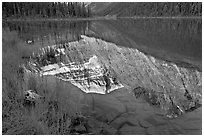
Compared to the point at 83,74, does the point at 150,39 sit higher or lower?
higher

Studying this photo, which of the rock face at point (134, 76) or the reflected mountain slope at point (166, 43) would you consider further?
the reflected mountain slope at point (166, 43)

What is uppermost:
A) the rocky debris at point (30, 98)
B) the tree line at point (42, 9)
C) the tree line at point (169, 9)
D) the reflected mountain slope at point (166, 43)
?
the tree line at point (169, 9)

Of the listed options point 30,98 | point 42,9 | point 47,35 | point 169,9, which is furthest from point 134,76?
point 169,9

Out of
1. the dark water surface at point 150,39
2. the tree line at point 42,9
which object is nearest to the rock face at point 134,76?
the dark water surface at point 150,39

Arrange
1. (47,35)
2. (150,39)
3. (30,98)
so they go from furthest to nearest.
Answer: (47,35), (150,39), (30,98)

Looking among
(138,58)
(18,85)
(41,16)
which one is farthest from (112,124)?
(41,16)

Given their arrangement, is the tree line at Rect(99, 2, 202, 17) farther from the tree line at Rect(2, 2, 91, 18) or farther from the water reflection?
the water reflection

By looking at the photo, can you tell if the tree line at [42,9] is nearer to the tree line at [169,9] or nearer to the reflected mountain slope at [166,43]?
the tree line at [169,9]

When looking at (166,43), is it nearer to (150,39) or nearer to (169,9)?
(150,39)

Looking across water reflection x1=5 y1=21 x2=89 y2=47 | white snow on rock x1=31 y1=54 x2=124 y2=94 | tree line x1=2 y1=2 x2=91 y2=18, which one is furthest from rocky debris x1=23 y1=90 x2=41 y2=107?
tree line x1=2 y1=2 x2=91 y2=18
